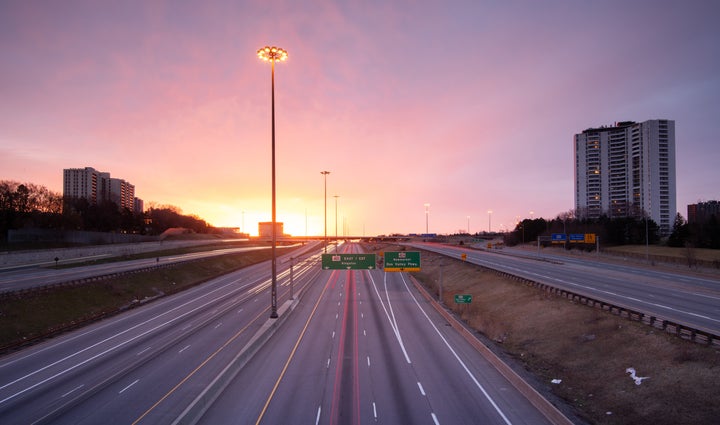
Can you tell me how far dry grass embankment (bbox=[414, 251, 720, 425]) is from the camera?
1820cm

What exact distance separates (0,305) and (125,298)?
14.2m

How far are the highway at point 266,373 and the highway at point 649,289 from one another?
556 inches

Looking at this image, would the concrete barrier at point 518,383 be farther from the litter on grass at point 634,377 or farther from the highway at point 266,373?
the litter on grass at point 634,377

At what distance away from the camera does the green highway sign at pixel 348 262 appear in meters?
49.7

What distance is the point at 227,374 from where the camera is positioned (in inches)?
922

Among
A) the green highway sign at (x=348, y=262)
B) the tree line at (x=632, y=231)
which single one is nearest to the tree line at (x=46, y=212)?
the green highway sign at (x=348, y=262)

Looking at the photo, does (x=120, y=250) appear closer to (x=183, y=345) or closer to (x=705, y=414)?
(x=183, y=345)

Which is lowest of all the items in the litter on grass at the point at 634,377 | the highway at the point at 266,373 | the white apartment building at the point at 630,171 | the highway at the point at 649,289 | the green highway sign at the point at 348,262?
the highway at the point at 266,373

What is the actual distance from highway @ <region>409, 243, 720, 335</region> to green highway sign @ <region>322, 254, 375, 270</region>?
20403 millimetres

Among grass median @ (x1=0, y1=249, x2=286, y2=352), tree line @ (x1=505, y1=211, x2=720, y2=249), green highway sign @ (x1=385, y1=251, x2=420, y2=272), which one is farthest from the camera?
tree line @ (x1=505, y1=211, x2=720, y2=249)

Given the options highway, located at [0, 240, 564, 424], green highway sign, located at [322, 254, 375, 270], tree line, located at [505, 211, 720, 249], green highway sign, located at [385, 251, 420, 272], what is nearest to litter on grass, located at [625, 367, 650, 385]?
highway, located at [0, 240, 564, 424]

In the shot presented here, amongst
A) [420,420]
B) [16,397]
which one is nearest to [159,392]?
[16,397]

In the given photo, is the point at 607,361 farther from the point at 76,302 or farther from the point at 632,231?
the point at 632,231

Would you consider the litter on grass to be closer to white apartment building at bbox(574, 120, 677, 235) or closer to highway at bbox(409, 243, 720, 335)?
highway at bbox(409, 243, 720, 335)
